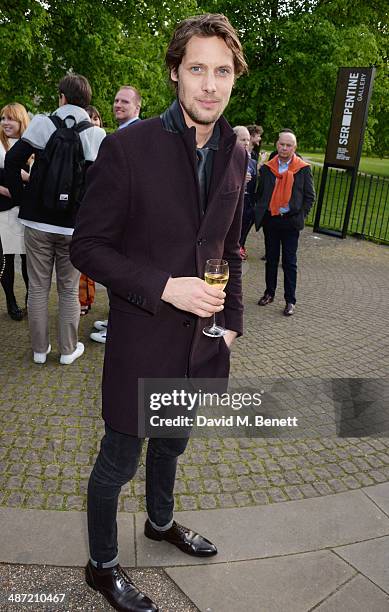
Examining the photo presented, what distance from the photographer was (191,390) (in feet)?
7.37

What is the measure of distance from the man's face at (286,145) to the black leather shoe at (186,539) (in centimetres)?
509

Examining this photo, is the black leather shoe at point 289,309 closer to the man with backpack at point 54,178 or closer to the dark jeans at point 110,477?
the man with backpack at point 54,178

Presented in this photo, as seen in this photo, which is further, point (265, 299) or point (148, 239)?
point (265, 299)

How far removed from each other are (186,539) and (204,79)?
2.14m

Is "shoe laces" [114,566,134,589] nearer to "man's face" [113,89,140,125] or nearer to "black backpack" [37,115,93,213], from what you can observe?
"black backpack" [37,115,93,213]

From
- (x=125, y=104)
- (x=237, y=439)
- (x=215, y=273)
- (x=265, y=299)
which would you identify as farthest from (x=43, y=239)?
(x=265, y=299)

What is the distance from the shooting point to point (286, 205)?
670 cm

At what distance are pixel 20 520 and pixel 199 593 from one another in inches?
40.8

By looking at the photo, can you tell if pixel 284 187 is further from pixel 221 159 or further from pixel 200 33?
pixel 200 33

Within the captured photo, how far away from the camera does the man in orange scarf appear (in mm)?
6680

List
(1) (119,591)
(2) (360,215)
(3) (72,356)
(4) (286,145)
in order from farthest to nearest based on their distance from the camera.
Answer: (2) (360,215) → (4) (286,145) → (3) (72,356) → (1) (119,591)

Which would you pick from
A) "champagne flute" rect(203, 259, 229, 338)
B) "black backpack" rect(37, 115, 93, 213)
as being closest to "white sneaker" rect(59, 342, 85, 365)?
"black backpack" rect(37, 115, 93, 213)

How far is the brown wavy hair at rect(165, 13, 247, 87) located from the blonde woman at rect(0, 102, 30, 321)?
11.5 ft

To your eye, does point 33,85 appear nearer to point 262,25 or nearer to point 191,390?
point 262,25
